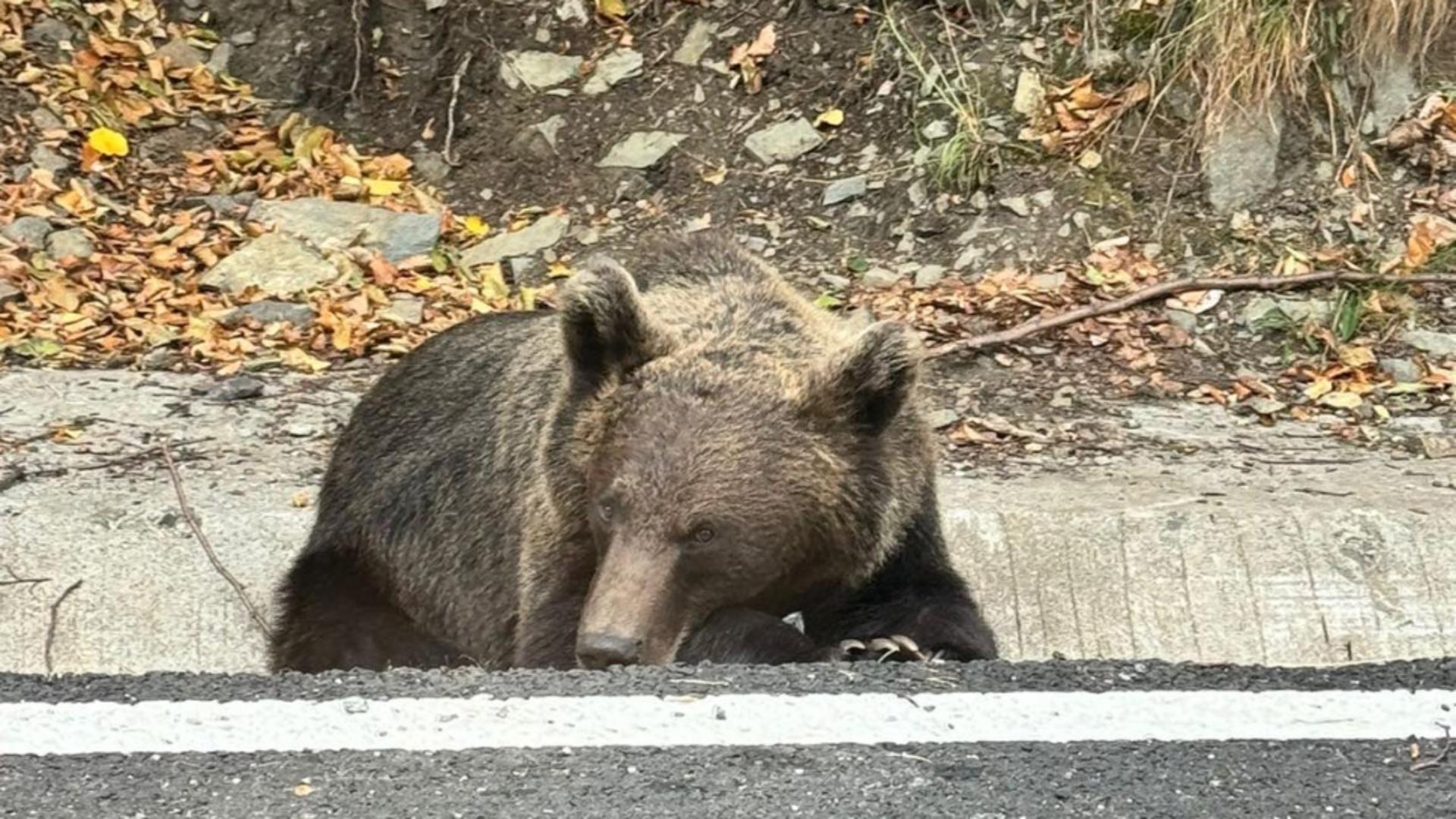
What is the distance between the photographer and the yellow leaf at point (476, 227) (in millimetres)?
9555

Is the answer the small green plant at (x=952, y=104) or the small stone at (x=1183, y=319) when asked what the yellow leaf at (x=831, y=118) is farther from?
the small stone at (x=1183, y=319)

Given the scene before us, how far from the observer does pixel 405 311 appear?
8812 mm

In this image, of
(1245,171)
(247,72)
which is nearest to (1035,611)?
(1245,171)

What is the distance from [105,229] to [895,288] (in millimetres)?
3468

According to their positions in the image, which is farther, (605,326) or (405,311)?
(405,311)

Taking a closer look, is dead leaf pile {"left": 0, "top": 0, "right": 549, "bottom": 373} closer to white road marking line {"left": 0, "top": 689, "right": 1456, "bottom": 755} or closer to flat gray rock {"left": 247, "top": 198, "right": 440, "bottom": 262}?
flat gray rock {"left": 247, "top": 198, "right": 440, "bottom": 262}

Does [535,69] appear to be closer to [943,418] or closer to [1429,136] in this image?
[943,418]

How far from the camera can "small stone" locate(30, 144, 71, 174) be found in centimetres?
952

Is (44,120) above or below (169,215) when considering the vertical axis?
above

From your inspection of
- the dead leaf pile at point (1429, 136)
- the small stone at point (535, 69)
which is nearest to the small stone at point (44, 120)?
the small stone at point (535, 69)

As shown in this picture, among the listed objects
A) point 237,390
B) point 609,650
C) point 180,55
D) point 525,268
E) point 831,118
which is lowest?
point 525,268

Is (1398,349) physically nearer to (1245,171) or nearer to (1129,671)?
(1245,171)

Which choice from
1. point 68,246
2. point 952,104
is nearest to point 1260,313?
point 952,104

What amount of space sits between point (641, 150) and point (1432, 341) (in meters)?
3.68
